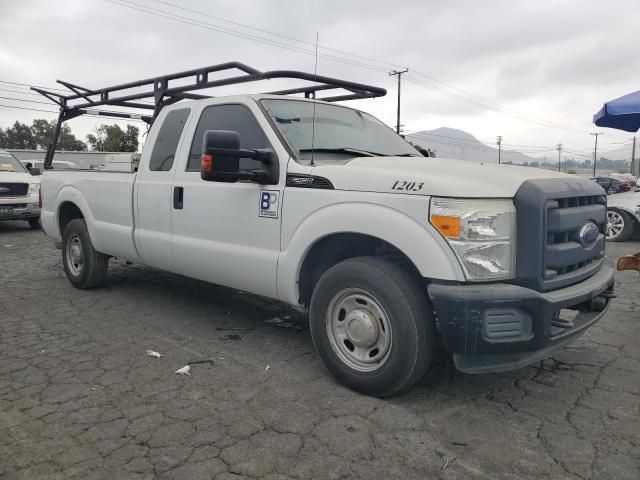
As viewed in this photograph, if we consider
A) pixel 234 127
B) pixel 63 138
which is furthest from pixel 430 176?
pixel 63 138

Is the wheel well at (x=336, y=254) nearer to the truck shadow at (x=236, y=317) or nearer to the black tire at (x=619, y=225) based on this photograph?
the truck shadow at (x=236, y=317)

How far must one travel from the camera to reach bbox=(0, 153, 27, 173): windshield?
12.2 m

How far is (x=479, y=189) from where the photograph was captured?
9.31ft

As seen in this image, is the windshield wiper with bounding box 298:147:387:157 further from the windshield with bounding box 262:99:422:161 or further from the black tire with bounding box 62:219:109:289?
the black tire with bounding box 62:219:109:289

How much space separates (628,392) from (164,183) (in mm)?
3869

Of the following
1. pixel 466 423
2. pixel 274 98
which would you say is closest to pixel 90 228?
pixel 274 98

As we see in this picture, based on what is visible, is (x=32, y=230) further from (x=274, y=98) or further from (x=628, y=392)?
(x=628, y=392)

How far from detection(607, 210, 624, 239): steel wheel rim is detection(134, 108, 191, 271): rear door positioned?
981cm

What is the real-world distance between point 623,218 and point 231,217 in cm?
1005

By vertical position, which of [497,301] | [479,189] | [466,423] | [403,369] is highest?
[479,189]

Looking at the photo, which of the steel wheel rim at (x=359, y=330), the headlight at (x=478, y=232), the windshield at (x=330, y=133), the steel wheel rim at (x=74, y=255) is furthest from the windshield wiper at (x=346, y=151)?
the steel wheel rim at (x=74, y=255)

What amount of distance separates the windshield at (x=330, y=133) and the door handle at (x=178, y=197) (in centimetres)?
105

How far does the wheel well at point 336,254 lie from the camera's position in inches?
128

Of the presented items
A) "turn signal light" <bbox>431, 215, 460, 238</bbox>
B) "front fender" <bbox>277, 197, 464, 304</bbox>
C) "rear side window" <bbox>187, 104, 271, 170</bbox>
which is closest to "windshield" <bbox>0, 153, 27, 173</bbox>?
"rear side window" <bbox>187, 104, 271, 170</bbox>
